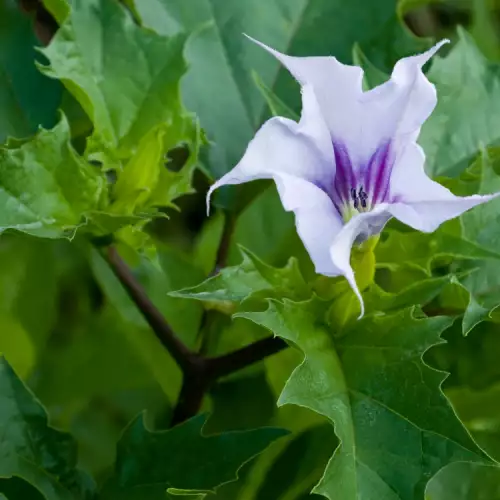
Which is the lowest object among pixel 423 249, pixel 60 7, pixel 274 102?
pixel 423 249

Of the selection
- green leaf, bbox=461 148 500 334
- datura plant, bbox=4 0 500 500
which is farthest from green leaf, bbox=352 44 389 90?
green leaf, bbox=461 148 500 334

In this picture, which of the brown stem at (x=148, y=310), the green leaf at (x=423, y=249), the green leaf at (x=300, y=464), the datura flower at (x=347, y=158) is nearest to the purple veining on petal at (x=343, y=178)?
the datura flower at (x=347, y=158)

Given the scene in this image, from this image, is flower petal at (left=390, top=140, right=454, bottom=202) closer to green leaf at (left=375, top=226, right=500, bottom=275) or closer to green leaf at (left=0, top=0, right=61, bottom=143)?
green leaf at (left=375, top=226, right=500, bottom=275)

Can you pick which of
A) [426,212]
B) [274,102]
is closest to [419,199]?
[426,212]

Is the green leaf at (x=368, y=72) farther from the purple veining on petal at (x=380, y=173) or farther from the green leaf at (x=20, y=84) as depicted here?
the green leaf at (x=20, y=84)

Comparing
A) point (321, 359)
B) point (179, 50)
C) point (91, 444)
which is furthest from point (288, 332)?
point (91, 444)

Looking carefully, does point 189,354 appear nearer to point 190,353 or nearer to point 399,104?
point 190,353
